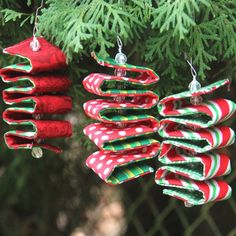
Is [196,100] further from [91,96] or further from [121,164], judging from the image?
[91,96]

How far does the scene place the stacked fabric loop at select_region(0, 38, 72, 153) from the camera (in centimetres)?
98

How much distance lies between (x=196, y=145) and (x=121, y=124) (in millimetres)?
118

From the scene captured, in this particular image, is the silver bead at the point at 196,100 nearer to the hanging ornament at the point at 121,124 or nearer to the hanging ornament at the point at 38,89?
the hanging ornament at the point at 121,124

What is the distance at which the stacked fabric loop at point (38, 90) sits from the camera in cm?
98

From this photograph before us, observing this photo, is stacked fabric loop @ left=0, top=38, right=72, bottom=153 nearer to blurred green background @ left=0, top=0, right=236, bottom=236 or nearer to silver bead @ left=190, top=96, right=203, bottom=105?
blurred green background @ left=0, top=0, right=236, bottom=236

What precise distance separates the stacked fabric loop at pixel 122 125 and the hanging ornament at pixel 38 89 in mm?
80

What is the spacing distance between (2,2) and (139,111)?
0.97 ft

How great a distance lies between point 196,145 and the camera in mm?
893

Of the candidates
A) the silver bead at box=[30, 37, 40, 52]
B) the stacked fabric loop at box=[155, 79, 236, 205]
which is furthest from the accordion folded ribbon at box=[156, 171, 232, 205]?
the silver bead at box=[30, 37, 40, 52]

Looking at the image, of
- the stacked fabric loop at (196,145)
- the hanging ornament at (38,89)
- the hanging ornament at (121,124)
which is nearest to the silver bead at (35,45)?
the hanging ornament at (38,89)

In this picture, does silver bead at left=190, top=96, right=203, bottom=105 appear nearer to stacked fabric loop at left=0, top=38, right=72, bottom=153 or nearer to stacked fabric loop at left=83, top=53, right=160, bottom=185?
stacked fabric loop at left=83, top=53, right=160, bottom=185

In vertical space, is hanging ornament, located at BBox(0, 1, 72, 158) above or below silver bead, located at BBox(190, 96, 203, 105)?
below

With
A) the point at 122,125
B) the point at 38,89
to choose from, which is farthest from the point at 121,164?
the point at 38,89

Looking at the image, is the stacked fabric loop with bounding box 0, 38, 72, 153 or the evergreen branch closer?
the evergreen branch
